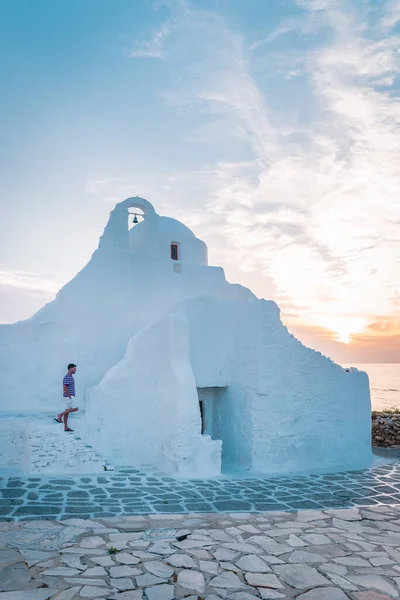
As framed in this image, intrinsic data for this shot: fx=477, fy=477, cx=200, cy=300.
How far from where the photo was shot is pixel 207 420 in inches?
488

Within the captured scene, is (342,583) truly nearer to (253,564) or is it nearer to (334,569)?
(334,569)

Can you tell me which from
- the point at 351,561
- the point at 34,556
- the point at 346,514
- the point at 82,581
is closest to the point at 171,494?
the point at 346,514

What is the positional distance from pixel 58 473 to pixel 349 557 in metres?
5.74

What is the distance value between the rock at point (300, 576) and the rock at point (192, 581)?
80cm

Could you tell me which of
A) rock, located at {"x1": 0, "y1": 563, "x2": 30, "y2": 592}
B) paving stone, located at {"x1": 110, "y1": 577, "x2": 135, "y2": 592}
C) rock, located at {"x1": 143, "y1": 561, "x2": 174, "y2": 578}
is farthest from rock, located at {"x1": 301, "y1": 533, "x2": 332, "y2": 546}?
rock, located at {"x1": 0, "y1": 563, "x2": 30, "y2": 592}

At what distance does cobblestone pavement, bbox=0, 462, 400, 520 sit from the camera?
6.87 m

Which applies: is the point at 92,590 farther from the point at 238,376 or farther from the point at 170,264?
the point at 170,264

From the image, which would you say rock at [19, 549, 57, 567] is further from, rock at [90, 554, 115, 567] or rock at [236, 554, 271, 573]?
rock at [236, 554, 271, 573]

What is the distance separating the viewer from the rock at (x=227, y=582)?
14.6ft

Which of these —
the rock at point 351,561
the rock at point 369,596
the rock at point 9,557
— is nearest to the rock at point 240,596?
the rock at point 369,596

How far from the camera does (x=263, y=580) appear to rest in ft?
15.1

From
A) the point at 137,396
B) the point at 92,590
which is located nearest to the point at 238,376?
the point at 137,396

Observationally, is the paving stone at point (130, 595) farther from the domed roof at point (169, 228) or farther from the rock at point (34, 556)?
the domed roof at point (169, 228)

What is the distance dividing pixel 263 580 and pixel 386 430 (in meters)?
10.6
